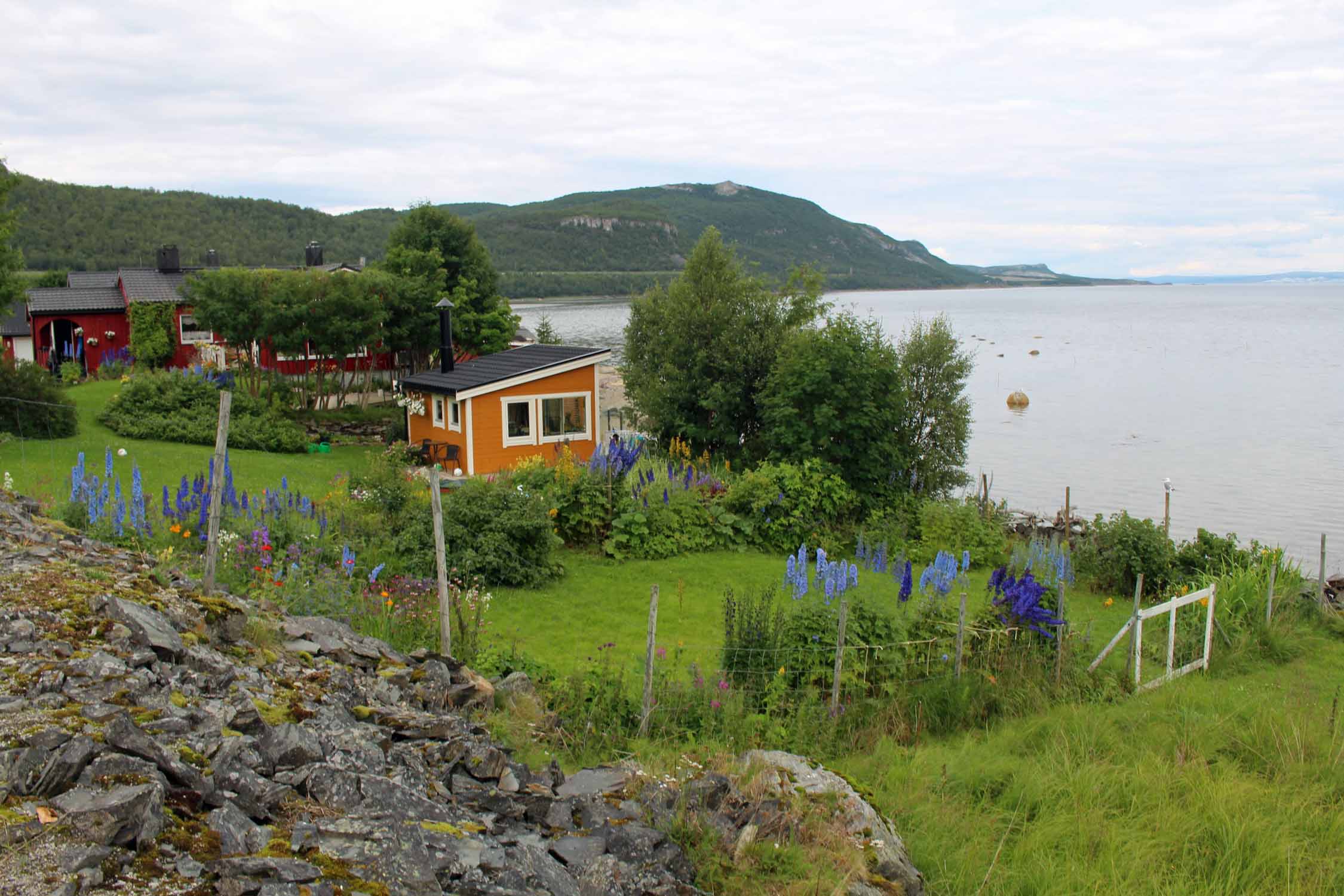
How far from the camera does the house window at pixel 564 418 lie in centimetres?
2309

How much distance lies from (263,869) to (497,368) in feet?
66.7

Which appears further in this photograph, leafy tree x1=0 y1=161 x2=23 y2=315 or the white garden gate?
leafy tree x1=0 y1=161 x2=23 y2=315

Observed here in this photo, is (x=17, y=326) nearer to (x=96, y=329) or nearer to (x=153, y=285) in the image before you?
(x=96, y=329)

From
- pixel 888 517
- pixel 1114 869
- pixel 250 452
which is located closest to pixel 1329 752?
pixel 1114 869

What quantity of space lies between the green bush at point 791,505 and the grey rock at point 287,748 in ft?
41.8

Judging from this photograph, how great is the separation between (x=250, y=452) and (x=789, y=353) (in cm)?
1256

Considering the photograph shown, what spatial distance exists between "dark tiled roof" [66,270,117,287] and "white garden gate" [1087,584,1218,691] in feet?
132

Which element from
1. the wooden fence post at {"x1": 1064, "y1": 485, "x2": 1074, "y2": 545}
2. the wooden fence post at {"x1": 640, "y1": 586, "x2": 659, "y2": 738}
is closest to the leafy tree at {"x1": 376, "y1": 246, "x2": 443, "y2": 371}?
the wooden fence post at {"x1": 1064, "y1": 485, "x2": 1074, "y2": 545}

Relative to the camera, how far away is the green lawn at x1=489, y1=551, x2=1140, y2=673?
34.4ft

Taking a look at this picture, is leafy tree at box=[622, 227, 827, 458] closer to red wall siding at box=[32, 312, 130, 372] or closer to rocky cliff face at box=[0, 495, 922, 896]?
rocky cliff face at box=[0, 495, 922, 896]

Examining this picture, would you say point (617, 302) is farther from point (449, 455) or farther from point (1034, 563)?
point (1034, 563)

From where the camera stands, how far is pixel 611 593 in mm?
13484

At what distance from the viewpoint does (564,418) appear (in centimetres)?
2341

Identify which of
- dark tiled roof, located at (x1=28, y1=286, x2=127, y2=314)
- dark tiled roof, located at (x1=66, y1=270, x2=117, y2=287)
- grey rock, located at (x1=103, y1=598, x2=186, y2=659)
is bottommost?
grey rock, located at (x1=103, y1=598, x2=186, y2=659)
